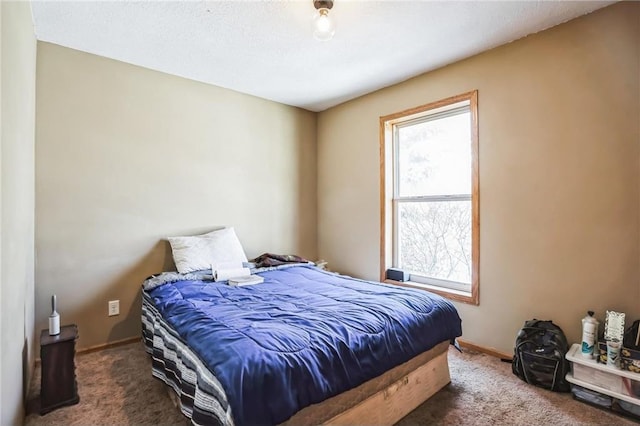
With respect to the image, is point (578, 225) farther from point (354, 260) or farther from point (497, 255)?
point (354, 260)

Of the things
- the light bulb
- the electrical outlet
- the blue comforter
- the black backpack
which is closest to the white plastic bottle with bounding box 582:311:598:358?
the black backpack

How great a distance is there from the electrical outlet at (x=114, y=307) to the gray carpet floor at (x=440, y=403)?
0.47 metres

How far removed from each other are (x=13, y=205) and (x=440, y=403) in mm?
2499

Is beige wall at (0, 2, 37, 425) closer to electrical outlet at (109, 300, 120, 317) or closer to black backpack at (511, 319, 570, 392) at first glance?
electrical outlet at (109, 300, 120, 317)

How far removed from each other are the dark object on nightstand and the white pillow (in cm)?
98

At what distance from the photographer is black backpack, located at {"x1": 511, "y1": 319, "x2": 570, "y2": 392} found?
207cm

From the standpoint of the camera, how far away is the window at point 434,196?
286 cm

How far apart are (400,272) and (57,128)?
326 cm

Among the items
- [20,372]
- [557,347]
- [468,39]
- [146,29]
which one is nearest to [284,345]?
[20,372]

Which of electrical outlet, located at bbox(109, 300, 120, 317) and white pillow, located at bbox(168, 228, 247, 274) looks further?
white pillow, located at bbox(168, 228, 247, 274)

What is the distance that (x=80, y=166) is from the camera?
104 inches

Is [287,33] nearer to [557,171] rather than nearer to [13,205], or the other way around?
[13,205]

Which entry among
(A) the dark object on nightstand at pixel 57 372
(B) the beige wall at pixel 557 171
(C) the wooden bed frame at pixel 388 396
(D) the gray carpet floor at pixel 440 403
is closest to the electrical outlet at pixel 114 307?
(D) the gray carpet floor at pixel 440 403

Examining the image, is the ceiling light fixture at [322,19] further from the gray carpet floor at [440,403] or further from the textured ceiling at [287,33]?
the gray carpet floor at [440,403]
